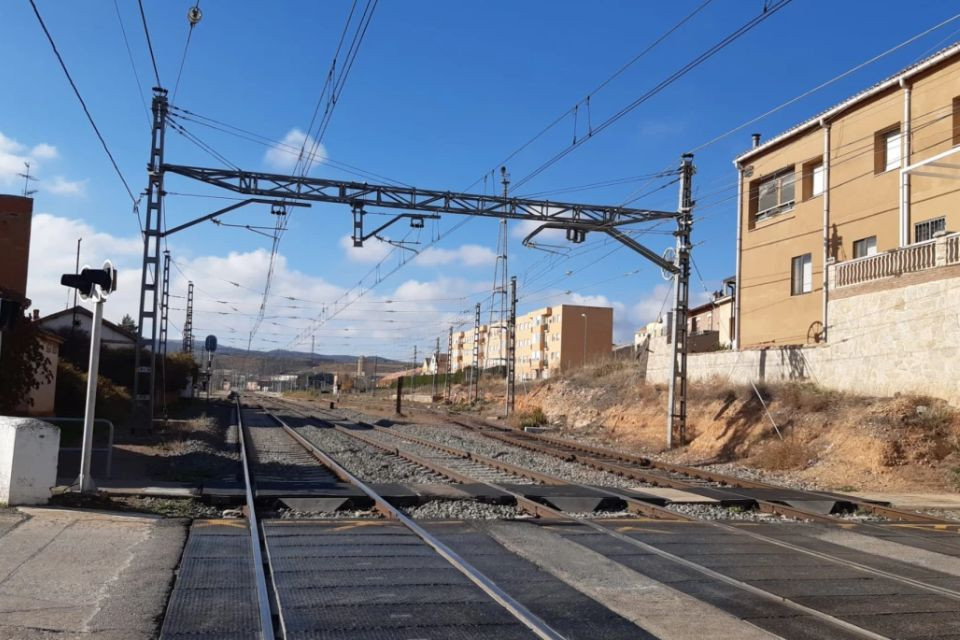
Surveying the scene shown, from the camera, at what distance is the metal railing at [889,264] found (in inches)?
865

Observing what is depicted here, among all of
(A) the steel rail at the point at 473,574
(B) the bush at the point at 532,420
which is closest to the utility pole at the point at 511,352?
(B) the bush at the point at 532,420

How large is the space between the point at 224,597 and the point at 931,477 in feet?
56.1

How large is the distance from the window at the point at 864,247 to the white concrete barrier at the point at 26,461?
85.1 ft

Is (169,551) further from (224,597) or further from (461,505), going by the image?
(461,505)

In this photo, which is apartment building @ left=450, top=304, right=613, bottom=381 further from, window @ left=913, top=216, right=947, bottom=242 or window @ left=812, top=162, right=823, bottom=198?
window @ left=913, top=216, right=947, bottom=242

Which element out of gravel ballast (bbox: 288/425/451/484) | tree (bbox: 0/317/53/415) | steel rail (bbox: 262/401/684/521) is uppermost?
tree (bbox: 0/317/53/415)

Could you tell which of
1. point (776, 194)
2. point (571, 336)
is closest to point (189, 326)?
point (571, 336)

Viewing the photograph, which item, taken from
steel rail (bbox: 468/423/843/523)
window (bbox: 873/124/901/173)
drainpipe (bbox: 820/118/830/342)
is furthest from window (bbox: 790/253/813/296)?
steel rail (bbox: 468/423/843/523)

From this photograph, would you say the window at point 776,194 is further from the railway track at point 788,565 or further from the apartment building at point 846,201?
the railway track at point 788,565

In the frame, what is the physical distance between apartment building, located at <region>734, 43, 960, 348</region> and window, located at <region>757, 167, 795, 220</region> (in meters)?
0.05

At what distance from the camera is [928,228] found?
84.7ft

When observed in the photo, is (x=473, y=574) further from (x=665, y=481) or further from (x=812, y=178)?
(x=812, y=178)

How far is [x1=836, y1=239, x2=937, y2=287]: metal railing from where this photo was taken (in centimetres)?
2197

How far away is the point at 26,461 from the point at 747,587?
8.54m
